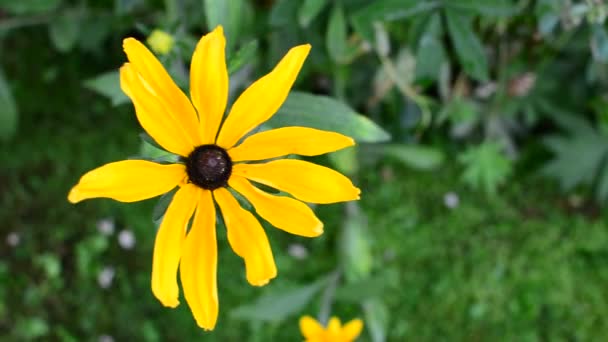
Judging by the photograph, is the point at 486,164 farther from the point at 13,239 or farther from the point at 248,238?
the point at 13,239

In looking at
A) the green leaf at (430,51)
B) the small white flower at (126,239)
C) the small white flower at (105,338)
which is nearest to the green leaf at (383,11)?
the green leaf at (430,51)

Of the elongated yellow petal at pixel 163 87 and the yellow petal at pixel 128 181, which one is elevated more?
the elongated yellow petal at pixel 163 87

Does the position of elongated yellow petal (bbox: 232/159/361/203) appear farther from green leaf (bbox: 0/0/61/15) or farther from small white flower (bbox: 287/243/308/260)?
small white flower (bbox: 287/243/308/260)

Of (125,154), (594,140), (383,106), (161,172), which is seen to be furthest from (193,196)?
(594,140)

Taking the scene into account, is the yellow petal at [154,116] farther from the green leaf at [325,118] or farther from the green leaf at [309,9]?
the green leaf at [309,9]

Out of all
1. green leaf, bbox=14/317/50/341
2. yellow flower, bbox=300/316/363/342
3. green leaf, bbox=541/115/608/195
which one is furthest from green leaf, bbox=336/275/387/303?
green leaf, bbox=14/317/50/341

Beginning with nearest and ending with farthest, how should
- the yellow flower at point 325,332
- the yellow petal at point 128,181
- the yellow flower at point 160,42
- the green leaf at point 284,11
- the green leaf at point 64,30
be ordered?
the yellow petal at point 128,181
the yellow flower at point 160,42
the green leaf at point 284,11
the yellow flower at point 325,332
the green leaf at point 64,30

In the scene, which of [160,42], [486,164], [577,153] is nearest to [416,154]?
[486,164]
